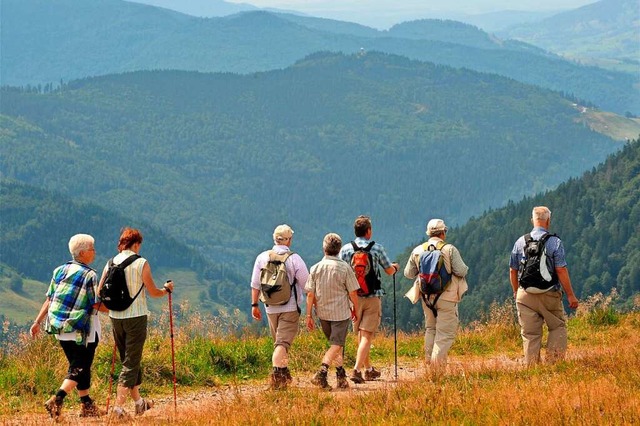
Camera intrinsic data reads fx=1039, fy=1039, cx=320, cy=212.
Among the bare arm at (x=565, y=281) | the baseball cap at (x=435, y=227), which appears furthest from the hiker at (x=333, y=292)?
the bare arm at (x=565, y=281)

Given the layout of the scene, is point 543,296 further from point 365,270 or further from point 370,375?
point 370,375

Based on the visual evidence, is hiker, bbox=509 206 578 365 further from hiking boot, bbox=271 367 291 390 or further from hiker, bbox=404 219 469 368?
hiking boot, bbox=271 367 291 390

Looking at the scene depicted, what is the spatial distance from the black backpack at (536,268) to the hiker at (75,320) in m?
5.04

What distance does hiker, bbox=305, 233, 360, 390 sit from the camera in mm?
→ 12086

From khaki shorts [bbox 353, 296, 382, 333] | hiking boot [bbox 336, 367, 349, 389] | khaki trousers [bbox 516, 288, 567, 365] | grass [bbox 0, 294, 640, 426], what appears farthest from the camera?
khaki shorts [bbox 353, 296, 382, 333]

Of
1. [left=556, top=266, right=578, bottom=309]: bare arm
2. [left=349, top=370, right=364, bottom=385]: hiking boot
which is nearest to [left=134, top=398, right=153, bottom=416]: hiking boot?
[left=349, top=370, right=364, bottom=385]: hiking boot

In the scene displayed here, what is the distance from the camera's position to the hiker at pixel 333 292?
39.7 feet

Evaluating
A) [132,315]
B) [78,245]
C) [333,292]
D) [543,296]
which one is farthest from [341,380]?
[78,245]

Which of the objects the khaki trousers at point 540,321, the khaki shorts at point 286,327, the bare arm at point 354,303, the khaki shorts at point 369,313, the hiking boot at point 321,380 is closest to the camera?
the hiking boot at point 321,380

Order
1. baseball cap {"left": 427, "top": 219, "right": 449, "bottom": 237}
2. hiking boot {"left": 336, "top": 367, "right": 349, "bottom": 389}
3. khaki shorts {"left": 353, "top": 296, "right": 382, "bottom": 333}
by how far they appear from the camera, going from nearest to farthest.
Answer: hiking boot {"left": 336, "top": 367, "right": 349, "bottom": 389}
baseball cap {"left": 427, "top": 219, "right": 449, "bottom": 237}
khaki shorts {"left": 353, "top": 296, "right": 382, "bottom": 333}

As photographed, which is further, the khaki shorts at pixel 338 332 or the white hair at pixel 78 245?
the khaki shorts at pixel 338 332

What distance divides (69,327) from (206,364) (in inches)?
124

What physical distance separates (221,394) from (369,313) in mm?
2596

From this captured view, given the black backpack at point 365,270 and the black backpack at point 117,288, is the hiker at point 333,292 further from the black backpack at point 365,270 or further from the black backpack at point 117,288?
the black backpack at point 117,288
